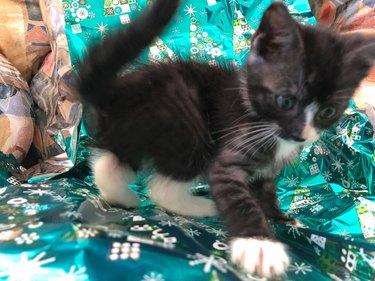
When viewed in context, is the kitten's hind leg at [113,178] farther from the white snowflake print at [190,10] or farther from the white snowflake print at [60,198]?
the white snowflake print at [190,10]

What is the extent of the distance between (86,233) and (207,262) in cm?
26

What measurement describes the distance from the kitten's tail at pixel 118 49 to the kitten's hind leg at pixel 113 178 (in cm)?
24

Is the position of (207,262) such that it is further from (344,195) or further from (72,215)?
(344,195)

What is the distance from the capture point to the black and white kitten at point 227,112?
0.96 meters

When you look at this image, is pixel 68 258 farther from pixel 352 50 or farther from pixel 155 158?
pixel 352 50

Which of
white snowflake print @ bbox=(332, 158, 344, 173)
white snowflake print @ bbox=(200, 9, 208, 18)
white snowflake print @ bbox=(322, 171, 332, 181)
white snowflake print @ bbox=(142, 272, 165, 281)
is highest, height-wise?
white snowflake print @ bbox=(200, 9, 208, 18)

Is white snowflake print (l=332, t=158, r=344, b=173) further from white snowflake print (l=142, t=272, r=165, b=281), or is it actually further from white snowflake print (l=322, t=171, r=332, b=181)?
white snowflake print (l=142, t=272, r=165, b=281)

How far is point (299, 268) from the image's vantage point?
0.94 m

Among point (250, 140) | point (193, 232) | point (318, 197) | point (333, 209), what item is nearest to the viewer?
point (193, 232)

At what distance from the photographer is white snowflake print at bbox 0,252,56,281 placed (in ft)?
2.47

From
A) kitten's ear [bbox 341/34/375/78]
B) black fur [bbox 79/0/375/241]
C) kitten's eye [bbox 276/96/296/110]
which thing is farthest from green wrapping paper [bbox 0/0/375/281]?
kitten's ear [bbox 341/34/375/78]

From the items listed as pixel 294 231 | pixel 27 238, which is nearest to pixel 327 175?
pixel 294 231

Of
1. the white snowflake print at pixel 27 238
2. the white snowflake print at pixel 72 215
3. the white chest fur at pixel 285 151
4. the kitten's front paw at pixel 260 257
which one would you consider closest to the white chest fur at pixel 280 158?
the white chest fur at pixel 285 151

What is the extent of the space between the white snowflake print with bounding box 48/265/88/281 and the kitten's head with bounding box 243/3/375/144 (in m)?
0.63
